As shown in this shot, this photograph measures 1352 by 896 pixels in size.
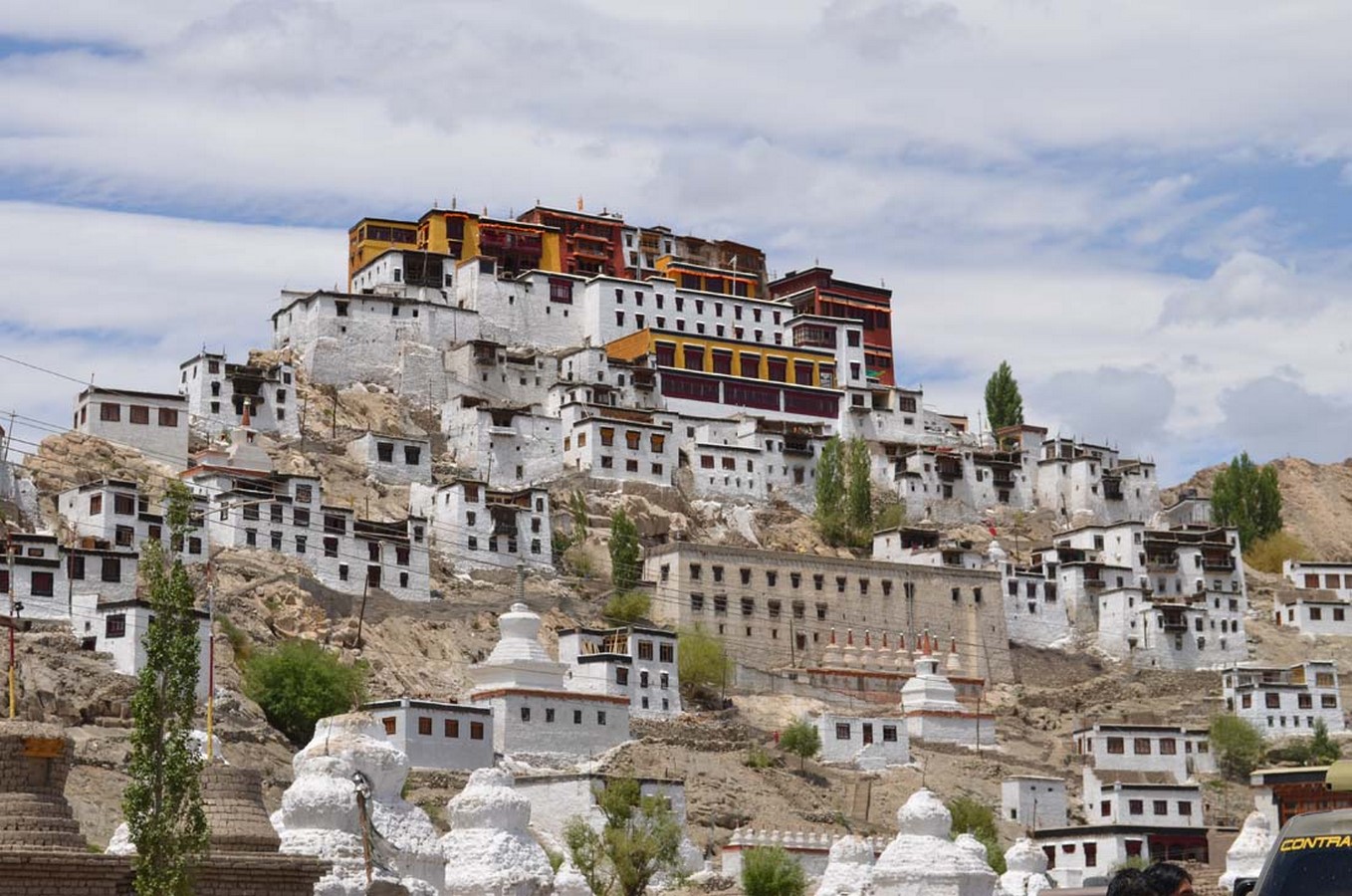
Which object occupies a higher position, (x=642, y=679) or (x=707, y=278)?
(x=707, y=278)

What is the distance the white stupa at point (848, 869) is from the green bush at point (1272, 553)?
2923 inches

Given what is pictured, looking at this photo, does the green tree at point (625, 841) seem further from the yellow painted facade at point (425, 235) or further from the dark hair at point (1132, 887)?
the yellow painted facade at point (425, 235)

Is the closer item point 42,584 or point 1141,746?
point 42,584

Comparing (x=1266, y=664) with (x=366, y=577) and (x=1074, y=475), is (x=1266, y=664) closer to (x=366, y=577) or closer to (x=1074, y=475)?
Answer: (x=1074, y=475)

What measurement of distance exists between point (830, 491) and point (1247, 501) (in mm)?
28714

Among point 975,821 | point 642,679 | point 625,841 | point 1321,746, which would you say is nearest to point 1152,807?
point 975,821

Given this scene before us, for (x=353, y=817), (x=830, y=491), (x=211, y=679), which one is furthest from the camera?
(x=830, y=491)

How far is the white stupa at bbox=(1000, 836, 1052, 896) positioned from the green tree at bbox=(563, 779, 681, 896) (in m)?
9.16

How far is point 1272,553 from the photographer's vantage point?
117812mm

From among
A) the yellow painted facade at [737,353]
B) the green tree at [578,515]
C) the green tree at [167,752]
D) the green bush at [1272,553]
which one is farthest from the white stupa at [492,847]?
the green bush at [1272,553]

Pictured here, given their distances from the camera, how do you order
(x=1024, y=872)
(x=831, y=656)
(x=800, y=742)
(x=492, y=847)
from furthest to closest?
(x=831, y=656)
(x=800, y=742)
(x=1024, y=872)
(x=492, y=847)

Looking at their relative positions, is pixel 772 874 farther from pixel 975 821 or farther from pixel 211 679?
pixel 211 679

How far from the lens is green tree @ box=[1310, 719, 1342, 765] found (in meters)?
88.8

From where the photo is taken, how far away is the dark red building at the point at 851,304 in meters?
123
